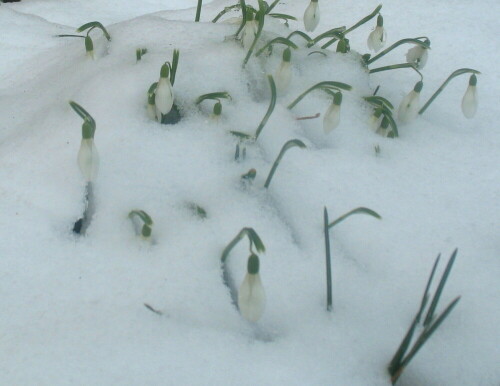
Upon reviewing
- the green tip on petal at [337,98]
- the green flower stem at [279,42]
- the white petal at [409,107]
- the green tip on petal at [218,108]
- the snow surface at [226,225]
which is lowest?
the snow surface at [226,225]

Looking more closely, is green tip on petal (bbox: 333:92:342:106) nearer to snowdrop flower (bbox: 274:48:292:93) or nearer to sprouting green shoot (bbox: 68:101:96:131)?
snowdrop flower (bbox: 274:48:292:93)

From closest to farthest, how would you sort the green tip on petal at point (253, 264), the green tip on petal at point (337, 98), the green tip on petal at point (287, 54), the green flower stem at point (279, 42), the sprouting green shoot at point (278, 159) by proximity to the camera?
the green tip on petal at point (253, 264)
the sprouting green shoot at point (278, 159)
the green tip on petal at point (337, 98)
the green tip on petal at point (287, 54)
the green flower stem at point (279, 42)

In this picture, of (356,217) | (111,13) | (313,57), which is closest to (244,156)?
(356,217)

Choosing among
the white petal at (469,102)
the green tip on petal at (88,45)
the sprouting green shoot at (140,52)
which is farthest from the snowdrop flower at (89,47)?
the white petal at (469,102)

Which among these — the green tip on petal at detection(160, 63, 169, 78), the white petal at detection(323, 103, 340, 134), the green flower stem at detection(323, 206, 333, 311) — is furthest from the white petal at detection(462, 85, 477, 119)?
the green tip on petal at detection(160, 63, 169, 78)

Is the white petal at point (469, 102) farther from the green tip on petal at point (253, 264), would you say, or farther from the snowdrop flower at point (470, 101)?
the green tip on petal at point (253, 264)

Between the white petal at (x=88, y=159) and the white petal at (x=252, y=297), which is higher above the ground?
→ the white petal at (x=88, y=159)

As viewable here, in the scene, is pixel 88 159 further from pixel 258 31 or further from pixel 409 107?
pixel 409 107
